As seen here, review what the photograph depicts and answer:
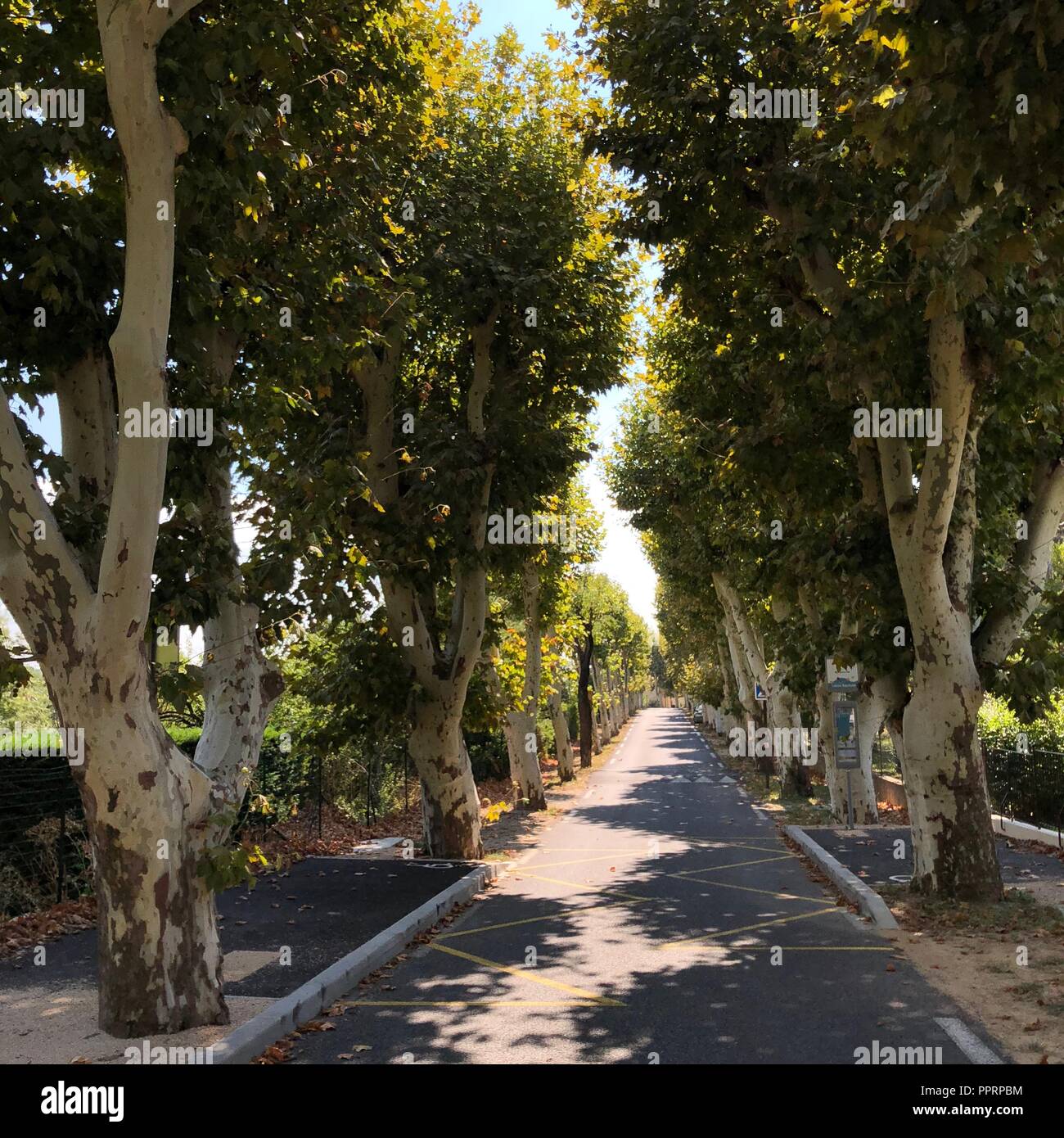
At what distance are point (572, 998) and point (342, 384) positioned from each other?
990 centimetres

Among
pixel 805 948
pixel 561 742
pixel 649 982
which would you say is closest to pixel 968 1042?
pixel 649 982

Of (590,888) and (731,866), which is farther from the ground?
(590,888)

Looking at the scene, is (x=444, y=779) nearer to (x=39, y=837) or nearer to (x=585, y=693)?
(x=39, y=837)

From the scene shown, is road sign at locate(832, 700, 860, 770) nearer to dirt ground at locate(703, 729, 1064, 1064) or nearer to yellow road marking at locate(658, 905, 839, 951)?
dirt ground at locate(703, 729, 1064, 1064)

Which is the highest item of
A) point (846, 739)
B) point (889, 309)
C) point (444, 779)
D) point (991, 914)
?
point (889, 309)

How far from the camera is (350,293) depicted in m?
10.1

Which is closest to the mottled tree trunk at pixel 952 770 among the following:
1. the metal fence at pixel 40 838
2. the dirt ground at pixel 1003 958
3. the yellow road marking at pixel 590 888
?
the dirt ground at pixel 1003 958

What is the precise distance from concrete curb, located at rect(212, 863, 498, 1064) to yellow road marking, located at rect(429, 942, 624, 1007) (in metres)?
0.47

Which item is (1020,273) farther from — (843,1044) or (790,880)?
(790,880)

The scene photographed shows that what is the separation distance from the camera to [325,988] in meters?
7.21

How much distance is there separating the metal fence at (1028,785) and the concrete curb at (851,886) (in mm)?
2860

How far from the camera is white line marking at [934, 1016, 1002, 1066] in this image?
5.69 m

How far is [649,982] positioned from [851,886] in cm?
448

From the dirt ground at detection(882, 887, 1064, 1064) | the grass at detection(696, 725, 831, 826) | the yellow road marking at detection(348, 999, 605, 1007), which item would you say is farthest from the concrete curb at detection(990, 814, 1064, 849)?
the yellow road marking at detection(348, 999, 605, 1007)
